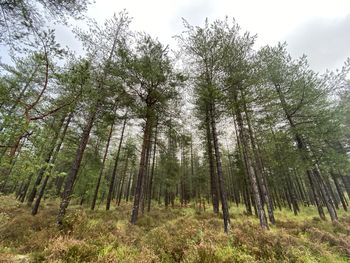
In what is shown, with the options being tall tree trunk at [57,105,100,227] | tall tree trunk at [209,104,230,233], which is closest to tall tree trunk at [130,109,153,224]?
tall tree trunk at [57,105,100,227]

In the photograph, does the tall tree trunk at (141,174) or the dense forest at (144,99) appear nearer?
the dense forest at (144,99)

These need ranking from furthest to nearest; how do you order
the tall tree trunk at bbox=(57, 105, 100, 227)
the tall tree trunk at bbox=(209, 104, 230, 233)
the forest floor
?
the tall tree trunk at bbox=(209, 104, 230, 233) < the tall tree trunk at bbox=(57, 105, 100, 227) < the forest floor

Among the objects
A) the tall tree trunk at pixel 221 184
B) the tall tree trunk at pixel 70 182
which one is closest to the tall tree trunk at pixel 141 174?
the tall tree trunk at pixel 70 182

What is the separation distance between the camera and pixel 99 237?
21.2 feet

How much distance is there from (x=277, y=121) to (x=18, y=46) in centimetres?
1629

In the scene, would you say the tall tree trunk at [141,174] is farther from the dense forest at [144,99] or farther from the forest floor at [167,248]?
the forest floor at [167,248]

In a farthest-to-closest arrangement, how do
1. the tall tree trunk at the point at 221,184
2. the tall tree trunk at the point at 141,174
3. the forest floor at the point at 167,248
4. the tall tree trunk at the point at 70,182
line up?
the tall tree trunk at the point at 141,174 → the tall tree trunk at the point at 221,184 → the tall tree trunk at the point at 70,182 → the forest floor at the point at 167,248

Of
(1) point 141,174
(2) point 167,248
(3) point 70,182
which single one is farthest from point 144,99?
(2) point 167,248

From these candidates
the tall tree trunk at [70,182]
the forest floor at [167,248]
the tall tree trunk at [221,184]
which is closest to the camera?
the forest floor at [167,248]

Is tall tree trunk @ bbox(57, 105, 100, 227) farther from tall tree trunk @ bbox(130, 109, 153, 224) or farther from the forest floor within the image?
tall tree trunk @ bbox(130, 109, 153, 224)

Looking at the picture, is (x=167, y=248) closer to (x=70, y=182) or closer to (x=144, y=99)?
(x=70, y=182)

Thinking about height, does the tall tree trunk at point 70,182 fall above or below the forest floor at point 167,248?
above

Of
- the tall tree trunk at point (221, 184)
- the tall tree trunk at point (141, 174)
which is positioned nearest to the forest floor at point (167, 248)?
the tall tree trunk at point (221, 184)

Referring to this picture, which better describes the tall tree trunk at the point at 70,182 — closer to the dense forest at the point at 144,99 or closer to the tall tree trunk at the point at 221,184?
the dense forest at the point at 144,99
